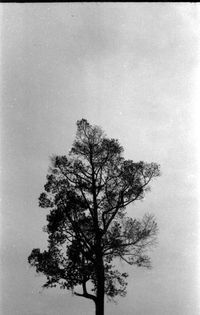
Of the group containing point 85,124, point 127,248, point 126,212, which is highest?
point 85,124

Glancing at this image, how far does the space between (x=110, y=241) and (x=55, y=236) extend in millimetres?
2706

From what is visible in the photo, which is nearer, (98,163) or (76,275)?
(76,275)

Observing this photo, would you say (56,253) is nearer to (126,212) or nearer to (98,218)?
(98,218)

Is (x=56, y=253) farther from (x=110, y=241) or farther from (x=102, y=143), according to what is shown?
(x=102, y=143)

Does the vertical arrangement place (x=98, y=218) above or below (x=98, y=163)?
below

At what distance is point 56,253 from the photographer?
798 inches

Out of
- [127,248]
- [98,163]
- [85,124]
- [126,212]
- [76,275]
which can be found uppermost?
[85,124]

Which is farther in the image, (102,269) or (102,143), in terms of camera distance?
(102,143)

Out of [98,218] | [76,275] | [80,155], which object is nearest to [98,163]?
[80,155]

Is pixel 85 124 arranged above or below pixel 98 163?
above

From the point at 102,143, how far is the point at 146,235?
5091mm

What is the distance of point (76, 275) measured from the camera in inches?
779

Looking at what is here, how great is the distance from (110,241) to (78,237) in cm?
157

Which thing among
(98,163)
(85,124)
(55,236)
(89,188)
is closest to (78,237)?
(55,236)
